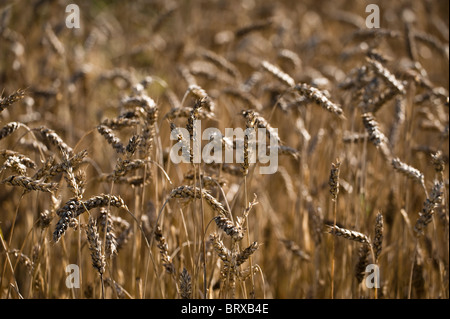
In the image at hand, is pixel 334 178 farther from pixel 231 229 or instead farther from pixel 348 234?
pixel 231 229

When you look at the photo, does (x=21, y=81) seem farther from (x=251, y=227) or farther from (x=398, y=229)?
(x=398, y=229)

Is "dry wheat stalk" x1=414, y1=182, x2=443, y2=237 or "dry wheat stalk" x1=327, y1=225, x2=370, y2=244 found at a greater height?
"dry wheat stalk" x1=414, y1=182, x2=443, y2=237

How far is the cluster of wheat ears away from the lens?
1.61 metres

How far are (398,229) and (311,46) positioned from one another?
177cm

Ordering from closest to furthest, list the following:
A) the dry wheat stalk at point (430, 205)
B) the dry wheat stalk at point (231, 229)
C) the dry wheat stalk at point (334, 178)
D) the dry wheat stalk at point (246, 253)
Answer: the dry wheat stalk at point (231, 229) < the dry wheat stalk at point (246, 253) < the dry wheat stalk at point (334, 178) < the dry wheat stalk at point (430, 205)

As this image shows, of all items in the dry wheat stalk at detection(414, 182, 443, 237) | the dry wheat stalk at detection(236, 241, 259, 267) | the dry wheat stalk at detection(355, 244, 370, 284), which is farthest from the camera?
the dry wheat stalk at detection(355, 244, 370, 284)

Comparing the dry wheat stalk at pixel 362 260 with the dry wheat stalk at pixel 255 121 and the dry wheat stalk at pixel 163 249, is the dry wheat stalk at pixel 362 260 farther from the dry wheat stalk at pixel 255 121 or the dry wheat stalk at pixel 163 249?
the dry wheat stalk at pixel 163 249

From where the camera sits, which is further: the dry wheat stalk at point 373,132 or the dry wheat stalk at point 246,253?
the dry wheat stalk at point 373,132

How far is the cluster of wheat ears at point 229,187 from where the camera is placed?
1.61 metres

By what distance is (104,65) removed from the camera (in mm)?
5953

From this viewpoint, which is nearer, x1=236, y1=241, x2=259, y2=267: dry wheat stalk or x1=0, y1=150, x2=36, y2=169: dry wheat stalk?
x1=236, y1=241, x2=259, y2=267: dry wheat stalk
